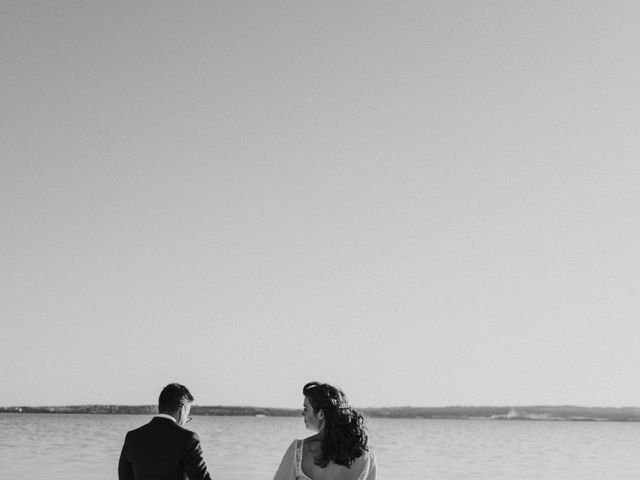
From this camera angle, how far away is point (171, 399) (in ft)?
19.2

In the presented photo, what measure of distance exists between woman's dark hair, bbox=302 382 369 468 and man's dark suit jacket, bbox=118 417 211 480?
127 centimetres

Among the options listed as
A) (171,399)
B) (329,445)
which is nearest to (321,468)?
(329,445)

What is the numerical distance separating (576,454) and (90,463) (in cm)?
2435

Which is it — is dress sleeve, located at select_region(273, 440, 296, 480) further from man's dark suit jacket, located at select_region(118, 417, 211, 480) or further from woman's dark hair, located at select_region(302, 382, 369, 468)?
man's dark suit jacket, located at select_region(118, 417, 211, 480)

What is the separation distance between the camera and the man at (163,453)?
223 inches

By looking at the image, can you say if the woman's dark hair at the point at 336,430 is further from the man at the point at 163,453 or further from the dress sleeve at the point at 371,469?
the man at the point at 163,453

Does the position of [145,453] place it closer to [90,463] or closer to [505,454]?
[90,463]

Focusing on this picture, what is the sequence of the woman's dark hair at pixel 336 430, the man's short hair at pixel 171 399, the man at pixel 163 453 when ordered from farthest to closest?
1. the man's short hair at pixel 171 399
2. the man at pixel 163 453
3. the woman's dark hair at pixel 336 430

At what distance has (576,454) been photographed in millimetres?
42438

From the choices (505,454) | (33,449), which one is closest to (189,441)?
(33,449)

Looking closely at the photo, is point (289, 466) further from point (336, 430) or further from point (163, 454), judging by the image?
point (163, 454)

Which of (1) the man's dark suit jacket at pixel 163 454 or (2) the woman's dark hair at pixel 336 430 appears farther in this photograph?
(1) the man's dark suit jacket at pixel 163 454

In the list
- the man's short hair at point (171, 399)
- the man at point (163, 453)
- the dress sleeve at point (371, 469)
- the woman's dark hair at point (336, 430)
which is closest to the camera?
the woman's dark hair at point (336, 430)

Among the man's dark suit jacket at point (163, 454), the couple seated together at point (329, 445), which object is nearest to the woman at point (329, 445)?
the couple seated together at point (329, 445)
